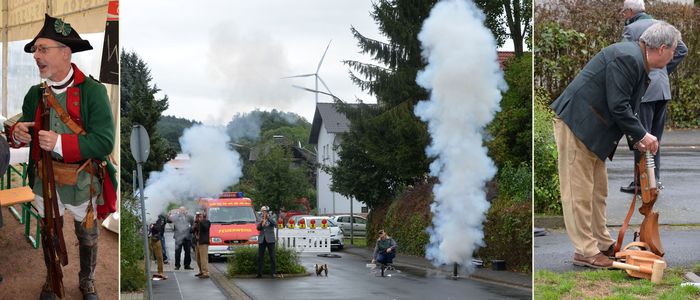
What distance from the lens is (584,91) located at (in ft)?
26.7

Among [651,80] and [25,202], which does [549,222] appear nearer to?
[651,80]

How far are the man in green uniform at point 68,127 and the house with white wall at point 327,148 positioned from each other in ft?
4.27

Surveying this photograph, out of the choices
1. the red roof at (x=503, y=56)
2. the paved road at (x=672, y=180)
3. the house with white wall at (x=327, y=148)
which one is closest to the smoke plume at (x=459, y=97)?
the red roof at (x=503, y=56)

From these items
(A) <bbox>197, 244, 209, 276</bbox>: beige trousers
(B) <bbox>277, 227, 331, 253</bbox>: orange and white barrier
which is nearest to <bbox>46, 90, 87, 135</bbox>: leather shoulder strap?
(A) <bbox>197, 244, 209, 276</bbox>: beige trousers

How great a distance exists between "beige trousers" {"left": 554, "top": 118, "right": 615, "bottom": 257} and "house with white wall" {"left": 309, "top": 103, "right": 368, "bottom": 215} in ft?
4.52

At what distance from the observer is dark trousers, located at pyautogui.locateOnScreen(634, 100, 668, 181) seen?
27.7 feet

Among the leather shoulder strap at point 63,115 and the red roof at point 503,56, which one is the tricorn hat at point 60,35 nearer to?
the leather shoulder strap at point 63,115

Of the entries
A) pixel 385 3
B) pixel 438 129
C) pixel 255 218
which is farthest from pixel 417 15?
pixel 255 218

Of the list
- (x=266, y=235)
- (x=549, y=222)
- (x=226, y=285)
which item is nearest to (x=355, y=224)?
(x=266, y=235)

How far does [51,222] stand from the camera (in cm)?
798

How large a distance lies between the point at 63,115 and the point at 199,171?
93 centimetres

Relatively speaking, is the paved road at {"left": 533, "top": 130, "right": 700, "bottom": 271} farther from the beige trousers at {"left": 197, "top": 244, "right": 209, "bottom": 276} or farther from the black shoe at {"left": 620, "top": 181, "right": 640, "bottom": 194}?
the beige trousers at {"left": 197, "top": 244, "right": 209, "bottom": 276}

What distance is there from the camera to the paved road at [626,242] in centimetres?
866

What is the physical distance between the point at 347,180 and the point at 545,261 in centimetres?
145
